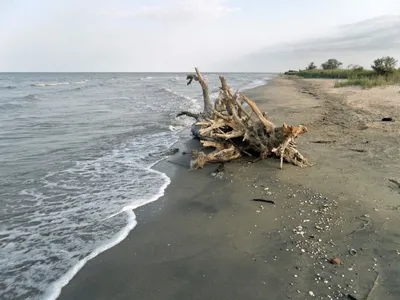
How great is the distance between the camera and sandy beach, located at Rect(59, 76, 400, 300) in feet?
11.4

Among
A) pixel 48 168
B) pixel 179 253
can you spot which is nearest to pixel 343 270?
pixel 179 253

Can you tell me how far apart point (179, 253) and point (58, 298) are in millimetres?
1482

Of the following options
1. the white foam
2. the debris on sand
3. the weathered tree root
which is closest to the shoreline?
the white foam

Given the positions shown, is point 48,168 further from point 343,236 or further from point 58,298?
Answer: point 343,236

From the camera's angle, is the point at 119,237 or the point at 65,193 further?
the point at 65,193

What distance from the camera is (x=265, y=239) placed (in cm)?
441

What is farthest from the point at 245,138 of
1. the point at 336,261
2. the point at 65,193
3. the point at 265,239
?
the point at 336,261

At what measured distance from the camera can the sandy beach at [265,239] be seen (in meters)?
3.48

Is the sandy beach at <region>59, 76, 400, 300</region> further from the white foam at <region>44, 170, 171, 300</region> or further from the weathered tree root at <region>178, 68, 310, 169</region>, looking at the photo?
the weathered tree root at <region>178, 68, 310, 169</region>

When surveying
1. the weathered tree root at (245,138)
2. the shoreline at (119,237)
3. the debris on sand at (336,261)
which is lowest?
the shoreline at (119,237)

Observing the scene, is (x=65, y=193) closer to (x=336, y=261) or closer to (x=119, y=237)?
(x=119, y=237)

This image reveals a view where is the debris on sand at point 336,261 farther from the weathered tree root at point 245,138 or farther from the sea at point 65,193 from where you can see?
the weathered tree root at point 245,138

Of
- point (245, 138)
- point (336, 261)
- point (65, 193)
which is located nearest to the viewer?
point (336, 261)

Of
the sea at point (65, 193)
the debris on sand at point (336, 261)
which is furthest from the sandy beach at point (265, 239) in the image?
the sea at point (65, 193)
